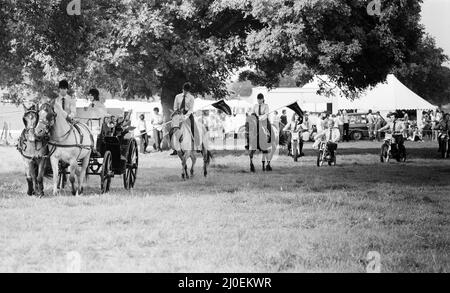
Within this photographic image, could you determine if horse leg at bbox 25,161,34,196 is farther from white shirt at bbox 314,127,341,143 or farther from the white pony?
white shirt at bbox 314,127,341,143

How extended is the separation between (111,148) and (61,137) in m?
1.82

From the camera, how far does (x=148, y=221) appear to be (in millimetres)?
11328

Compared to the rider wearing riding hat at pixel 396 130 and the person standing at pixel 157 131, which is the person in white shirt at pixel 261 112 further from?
the person standing at pixel 157 131

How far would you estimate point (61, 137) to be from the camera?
48.2ft

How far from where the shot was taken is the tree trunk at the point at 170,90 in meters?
36.6

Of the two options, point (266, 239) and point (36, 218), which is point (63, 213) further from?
point (266, 239)

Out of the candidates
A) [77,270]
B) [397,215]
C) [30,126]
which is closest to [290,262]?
[77,270]

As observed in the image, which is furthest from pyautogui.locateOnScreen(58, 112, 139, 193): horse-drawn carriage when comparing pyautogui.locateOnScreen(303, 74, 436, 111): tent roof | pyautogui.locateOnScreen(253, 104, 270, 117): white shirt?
pyautogui.locateOnScreen(303, 74, 436, 111): tent roof

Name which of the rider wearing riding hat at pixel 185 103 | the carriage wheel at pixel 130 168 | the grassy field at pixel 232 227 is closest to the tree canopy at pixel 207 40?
the rider wearing riding hat at pixel 185 103

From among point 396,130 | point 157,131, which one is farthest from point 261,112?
point 157,131

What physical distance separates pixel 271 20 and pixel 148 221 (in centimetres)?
2126

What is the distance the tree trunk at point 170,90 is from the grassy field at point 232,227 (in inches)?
711

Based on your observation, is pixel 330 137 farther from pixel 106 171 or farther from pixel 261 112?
pixel 106 171

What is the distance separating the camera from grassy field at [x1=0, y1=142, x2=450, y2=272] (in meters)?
8.25
